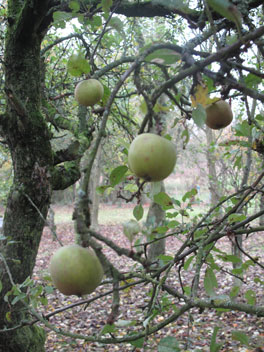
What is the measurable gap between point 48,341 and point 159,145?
4701mm

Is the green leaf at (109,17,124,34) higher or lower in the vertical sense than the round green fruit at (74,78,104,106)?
higher

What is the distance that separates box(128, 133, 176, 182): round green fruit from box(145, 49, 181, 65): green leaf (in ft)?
0.70

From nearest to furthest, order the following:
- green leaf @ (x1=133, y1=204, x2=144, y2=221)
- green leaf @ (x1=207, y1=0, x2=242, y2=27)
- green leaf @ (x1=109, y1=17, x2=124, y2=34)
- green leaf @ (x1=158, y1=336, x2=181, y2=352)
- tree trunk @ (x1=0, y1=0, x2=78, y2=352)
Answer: green leaf @ (x1=207, y1=0, x2=242, y2=27)
green leaf @ (x1=158, y1=336, x2=181, y2=352)
green leaf @ (x1=109, y1=17, x2=124, y2=34)
green leaf @ (x1=133, y1=204, x2=144, y2=221)
tree trunk @ (x1=0, y1=0, x2=78, y2=352)

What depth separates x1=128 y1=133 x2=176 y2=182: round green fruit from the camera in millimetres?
780

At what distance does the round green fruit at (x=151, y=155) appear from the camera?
2.56 feet

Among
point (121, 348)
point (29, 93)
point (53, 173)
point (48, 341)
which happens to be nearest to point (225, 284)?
point (121, 348)

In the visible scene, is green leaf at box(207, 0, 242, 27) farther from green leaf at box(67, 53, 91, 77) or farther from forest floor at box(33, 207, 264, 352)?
forest floor at box(33, 207, 264, 352)

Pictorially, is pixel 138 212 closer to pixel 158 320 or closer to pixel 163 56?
pixel 163 56

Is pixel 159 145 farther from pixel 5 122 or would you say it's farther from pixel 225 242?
pixel 225 242

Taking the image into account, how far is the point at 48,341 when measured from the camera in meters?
4.66

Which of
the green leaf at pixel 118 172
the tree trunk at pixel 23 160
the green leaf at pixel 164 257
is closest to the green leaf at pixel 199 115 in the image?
the green leaf at pixel 118 172

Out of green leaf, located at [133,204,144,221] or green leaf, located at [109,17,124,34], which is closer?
green leaf, located at [109,17,124,34]

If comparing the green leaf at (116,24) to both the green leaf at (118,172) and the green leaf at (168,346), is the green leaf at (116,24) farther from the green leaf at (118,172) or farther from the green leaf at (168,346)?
the green leaf at (168,346)

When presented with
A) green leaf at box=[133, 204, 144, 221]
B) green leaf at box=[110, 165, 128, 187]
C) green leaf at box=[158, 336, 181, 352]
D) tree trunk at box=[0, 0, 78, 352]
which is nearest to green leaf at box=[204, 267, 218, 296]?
green leaf at box=[133, 204, 144, 221]
